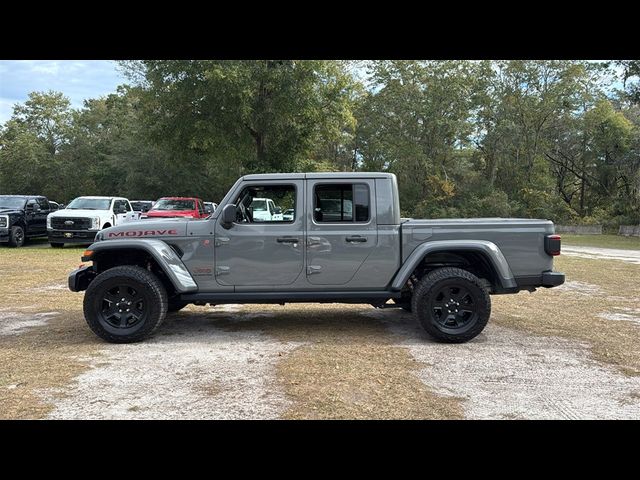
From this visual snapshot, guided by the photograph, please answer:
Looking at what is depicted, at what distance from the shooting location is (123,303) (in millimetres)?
5453

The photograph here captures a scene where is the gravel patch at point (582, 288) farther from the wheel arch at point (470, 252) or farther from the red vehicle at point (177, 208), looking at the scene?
the red vehicle at point (177, 208)

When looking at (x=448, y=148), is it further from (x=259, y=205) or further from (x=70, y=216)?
(x=259, y=205)

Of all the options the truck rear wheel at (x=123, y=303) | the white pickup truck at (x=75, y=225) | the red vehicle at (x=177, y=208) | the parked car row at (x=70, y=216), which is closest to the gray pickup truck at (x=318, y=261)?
the truck rear wheel at (x=123, y=303)

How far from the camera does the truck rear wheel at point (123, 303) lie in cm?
533

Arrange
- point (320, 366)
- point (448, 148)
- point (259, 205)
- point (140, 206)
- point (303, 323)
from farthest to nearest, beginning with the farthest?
1. point (448, 148)
2. point (140, 206)
3. point (303, 323)
4. point (259, 205)
5. point (320, 366)

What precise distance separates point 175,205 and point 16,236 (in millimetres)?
5177

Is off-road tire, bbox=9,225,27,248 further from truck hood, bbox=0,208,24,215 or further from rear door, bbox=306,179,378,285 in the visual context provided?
rear door, bbox=306,179,378,285

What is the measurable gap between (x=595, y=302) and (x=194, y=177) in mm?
39509

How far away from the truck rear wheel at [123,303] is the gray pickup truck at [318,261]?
0.01 metres

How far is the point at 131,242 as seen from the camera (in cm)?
539

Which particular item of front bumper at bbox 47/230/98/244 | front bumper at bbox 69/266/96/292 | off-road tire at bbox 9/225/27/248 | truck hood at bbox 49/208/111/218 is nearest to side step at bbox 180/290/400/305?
front bumper at bbox 69/266/96/292

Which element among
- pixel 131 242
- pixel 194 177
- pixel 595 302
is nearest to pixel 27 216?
pixel 131 242

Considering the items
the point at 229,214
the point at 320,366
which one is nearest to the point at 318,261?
the point at 229,214
